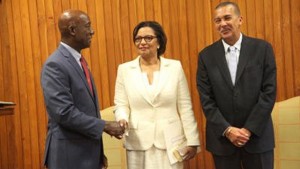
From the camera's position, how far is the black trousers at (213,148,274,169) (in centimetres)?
250

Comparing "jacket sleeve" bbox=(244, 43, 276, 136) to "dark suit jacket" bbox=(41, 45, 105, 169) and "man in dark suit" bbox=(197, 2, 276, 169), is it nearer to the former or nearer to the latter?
"man in dark suit" bbox=(197, 2, 276, 169)

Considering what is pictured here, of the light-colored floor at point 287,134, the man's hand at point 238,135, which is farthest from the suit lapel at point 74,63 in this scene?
the light-colored floor at point 287,134

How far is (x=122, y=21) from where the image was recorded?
145 inches

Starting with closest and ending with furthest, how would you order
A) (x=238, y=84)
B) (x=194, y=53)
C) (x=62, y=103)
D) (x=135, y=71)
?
1. (x=62, y=103)
2. (x=238, y=84)
3. (x=135, y=71)
4. (x=194, y=53)

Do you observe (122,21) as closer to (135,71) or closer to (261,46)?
(135,71)

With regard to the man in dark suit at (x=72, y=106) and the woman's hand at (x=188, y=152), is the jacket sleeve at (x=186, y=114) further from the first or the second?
the man in dark suit at (x=72, y=106)

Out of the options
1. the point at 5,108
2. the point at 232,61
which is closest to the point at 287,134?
the point at 232,61

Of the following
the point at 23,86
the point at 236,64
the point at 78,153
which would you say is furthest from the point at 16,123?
the point at 236,64

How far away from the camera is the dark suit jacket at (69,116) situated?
204 centimetres

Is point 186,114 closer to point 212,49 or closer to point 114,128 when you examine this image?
point 212,49

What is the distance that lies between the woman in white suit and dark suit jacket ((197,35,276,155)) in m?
0.19

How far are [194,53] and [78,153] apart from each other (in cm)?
178

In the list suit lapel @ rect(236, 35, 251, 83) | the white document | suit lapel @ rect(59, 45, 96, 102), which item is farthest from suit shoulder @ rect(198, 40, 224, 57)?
suit lapel @ rect(59, 45, 96, 102)

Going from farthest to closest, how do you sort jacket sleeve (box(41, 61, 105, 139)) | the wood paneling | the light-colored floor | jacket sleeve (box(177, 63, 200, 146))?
the wood paneling → the light-colored floor → jacket sleeve (box(177, 63, 200, 146)) → jacket sleeve (box(41, 61, 105, 139))
